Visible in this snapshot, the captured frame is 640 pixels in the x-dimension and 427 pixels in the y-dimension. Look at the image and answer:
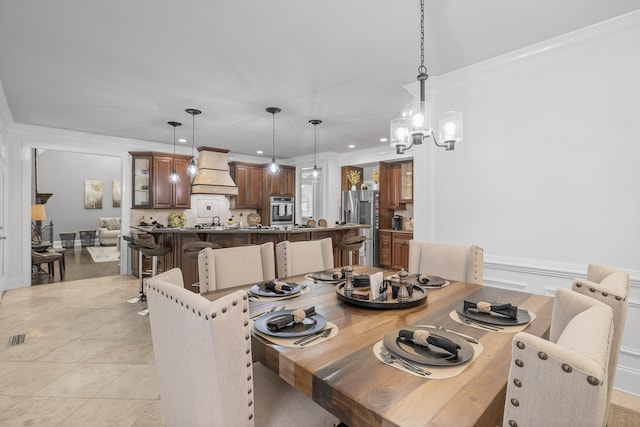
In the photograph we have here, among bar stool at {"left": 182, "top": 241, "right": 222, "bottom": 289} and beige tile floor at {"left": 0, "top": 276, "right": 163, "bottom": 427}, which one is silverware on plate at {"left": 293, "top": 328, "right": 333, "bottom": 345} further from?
bar stool at {"left": 182, "top": 241, "right": 222, "bottom": 289}

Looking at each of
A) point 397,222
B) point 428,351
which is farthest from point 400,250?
point 428,351

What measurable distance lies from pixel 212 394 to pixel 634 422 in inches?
99.0

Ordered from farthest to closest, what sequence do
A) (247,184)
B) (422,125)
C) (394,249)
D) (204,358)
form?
(247,184) → (394,249) → (422,125) → (204,358)

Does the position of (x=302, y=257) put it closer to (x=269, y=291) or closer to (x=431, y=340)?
(x=269, y=291)

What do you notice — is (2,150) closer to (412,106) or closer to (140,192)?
(140,192)

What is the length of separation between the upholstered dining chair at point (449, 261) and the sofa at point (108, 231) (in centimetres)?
1016

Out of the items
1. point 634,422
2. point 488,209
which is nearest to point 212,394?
point 634,422

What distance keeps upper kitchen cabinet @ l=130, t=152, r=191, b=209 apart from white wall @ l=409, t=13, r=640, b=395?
197 inches

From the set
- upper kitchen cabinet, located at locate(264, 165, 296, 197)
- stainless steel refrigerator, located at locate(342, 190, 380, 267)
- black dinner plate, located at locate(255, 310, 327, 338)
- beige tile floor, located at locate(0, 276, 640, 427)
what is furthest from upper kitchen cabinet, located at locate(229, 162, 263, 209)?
black dinner plate, located at locate(255, 310, 327, 338)

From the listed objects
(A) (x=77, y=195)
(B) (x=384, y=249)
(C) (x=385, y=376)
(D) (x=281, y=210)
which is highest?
(A) (x=77, y=195)

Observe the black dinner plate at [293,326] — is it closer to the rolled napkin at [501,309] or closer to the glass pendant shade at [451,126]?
the rolled napkin at [501,309]

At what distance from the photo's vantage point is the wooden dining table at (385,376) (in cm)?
78

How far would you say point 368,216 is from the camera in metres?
6.83

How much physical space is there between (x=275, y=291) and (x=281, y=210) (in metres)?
6.12
